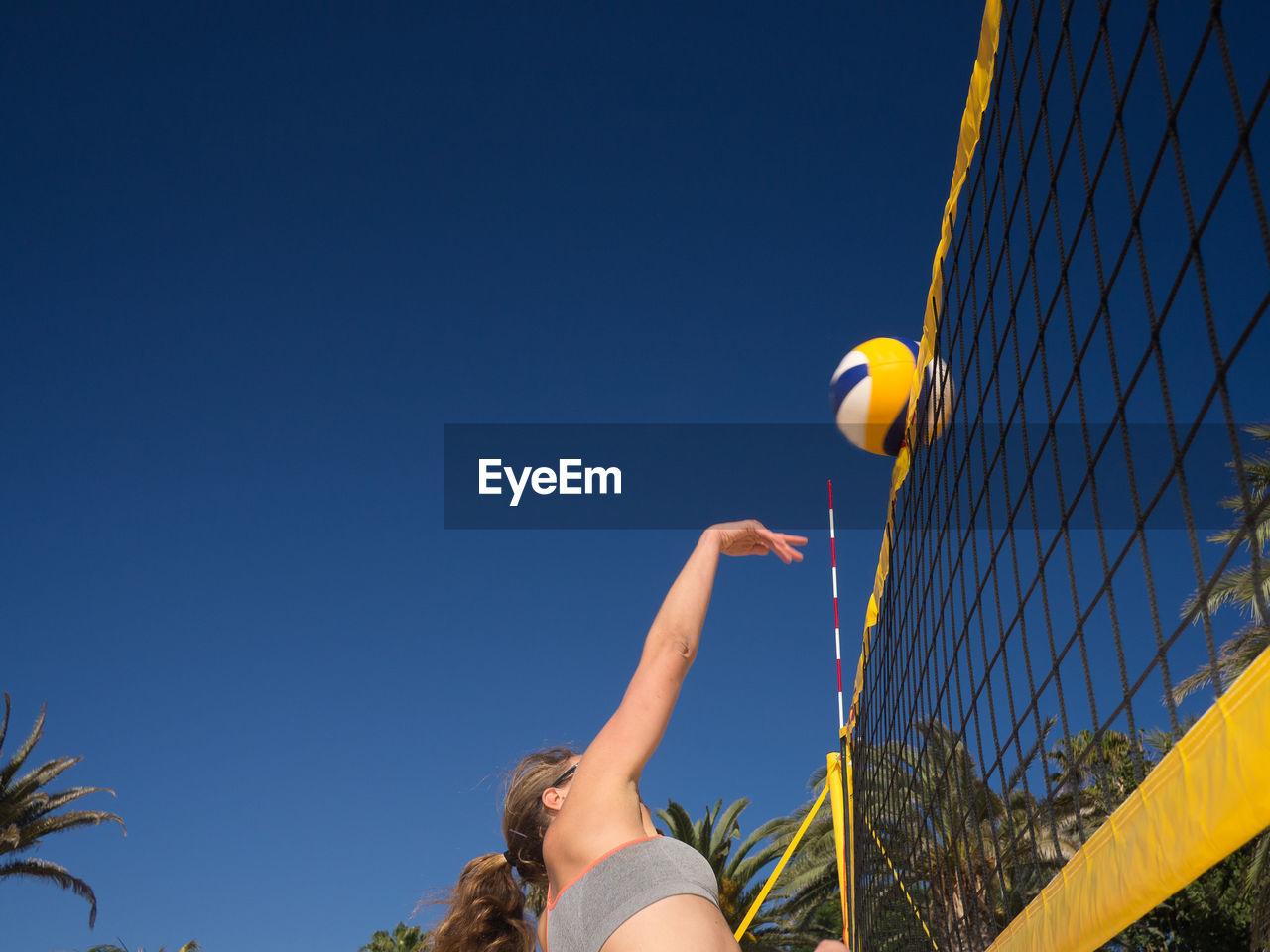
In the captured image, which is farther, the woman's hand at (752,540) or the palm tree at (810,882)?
the palm tree at (810,882)

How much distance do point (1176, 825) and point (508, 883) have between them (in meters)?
1.10

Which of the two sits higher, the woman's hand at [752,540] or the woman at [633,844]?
the woman's hand at [752,540]

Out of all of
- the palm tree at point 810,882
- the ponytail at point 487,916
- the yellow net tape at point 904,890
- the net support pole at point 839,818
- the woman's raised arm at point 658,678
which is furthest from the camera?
the palm tree at point 810,882

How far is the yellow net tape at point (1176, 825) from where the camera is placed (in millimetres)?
1314

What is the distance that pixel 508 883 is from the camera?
2014 millimetres

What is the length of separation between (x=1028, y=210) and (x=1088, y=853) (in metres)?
1.65

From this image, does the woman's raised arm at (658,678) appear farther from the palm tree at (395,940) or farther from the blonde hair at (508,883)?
the palm tree at (395,940)

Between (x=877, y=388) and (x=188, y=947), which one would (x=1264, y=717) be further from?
(x=188, y=947)

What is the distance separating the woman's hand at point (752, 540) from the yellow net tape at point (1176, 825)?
73 cm

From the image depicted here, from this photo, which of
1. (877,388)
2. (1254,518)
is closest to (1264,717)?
(1254,518)

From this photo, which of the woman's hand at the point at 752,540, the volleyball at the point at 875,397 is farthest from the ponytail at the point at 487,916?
the volleyball at the point at 875,397

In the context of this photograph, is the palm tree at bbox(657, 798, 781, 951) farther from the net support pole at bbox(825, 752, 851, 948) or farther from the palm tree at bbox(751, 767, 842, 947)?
the net support pole at bbox(825, 752, 851, 948)

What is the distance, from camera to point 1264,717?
1.27 m

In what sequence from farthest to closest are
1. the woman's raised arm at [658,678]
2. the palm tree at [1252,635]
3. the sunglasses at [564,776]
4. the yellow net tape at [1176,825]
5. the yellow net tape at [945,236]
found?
the palm tree at [1252,635], the yellow net tape at [945,236], the sunglasses at [564,776], the woman's raised arm at [658,678], the yellow net tape at [1176,825]
